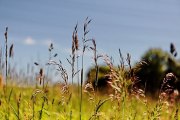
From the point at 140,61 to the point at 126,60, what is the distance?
0.57ft

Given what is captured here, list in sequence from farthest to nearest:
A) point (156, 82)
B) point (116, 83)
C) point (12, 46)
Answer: point (156, 82)
point (12, 46)
point (116, 83)

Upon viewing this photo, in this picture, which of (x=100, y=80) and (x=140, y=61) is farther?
(x=100, y=80)

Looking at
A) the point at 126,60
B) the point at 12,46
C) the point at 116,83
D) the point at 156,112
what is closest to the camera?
the point at 126,60

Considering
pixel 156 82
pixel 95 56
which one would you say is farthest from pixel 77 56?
pixel 156 82

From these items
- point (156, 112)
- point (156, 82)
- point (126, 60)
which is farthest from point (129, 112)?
point (156, 82)

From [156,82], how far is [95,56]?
19.8 meters

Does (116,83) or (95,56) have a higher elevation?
(95,56)

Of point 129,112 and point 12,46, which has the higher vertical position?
point 12,46

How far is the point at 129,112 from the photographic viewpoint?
3.51 meters

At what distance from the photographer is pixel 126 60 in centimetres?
270

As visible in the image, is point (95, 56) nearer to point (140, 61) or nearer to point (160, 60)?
point (140, 61)

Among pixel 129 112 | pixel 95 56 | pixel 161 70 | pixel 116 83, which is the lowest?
pixel 129 112

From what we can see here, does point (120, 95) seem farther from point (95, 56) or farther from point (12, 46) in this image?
point (12, 46)

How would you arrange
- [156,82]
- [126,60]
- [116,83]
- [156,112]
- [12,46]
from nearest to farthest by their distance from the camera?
Result: 1. [126,60]
2. [116,83]
3. [156,112]
4. [12,46]
5. [156,82]
